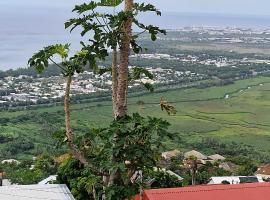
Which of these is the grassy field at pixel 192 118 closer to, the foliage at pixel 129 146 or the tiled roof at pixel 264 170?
the tiled roof at pixel 264 170

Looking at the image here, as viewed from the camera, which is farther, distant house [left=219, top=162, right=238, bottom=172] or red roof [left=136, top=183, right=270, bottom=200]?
distant house [left=219, top=162, right=238, bottom=172]

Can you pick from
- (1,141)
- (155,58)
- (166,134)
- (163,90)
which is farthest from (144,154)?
(155,58)

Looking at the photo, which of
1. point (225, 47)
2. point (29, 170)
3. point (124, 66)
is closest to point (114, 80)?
point (124, 66)

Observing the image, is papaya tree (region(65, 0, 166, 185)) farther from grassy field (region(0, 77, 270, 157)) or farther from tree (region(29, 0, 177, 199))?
grassy field (region(0, 77, 270, 157))

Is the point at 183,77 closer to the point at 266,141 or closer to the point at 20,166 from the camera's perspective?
the point at 266,141

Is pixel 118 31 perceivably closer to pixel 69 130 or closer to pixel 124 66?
pixel 124 66

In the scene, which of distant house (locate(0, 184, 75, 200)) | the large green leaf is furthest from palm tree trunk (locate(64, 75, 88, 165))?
distant house (locate(0, 184, 75, 200))

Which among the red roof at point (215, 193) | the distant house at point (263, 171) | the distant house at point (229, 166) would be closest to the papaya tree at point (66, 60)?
the red roof at point (215, 193)

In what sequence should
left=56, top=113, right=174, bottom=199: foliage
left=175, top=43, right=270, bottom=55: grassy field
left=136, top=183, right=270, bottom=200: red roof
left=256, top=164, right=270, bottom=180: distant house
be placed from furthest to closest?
1. left=175, top=43, right=270, bottom=55: grassy field
2. left=256, top=164, right=270, bottom=180: distant house
3. left=136, top=183, right=270, bottom=200: red roof
4. left=56, top=113, right=174, bottom=199: foliage
